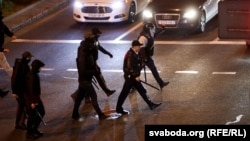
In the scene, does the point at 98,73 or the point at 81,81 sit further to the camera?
the point at 98,73

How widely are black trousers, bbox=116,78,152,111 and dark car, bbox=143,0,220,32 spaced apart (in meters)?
7.12

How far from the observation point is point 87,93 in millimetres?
14414

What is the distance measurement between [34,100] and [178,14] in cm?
949

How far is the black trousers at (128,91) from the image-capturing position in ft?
47.1

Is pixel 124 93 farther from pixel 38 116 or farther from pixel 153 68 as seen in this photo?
pixel 38 116

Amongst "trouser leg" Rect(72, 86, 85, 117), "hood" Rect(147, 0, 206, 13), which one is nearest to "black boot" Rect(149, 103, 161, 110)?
"trouser leg" Rect(72, 86, 85, 117)

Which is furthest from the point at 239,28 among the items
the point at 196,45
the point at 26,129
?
the point at 196,45

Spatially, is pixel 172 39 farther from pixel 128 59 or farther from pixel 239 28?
pixel 239 28

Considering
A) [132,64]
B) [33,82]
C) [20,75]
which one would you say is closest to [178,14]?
[132,64]

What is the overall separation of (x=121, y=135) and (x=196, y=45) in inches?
307

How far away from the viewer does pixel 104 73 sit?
18000 mm

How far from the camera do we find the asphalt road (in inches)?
551

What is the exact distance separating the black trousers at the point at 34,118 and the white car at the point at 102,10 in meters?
10.3

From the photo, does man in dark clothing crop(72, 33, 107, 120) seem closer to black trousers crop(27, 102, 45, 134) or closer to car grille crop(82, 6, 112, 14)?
black trousers crop(27, 102, 45, 134)
